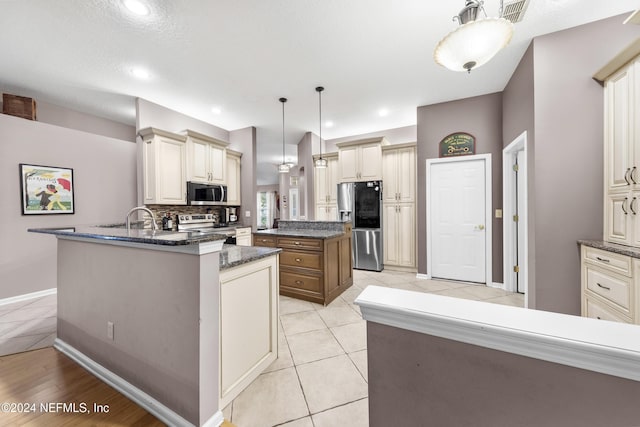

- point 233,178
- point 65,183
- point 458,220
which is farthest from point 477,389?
point 65,183

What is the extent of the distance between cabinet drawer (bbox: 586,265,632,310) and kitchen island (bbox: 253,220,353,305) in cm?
240

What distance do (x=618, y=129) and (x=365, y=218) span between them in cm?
320

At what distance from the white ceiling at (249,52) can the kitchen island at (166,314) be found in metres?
1.97

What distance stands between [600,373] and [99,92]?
514cm

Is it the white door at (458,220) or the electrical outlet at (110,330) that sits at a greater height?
the white door at (458,220)

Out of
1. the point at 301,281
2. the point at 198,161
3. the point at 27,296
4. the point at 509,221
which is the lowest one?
the point at 27,296

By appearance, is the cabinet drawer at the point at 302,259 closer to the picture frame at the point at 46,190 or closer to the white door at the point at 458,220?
the white door at the point at 458,220

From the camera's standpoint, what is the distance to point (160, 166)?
3578 mm

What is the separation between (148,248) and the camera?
1404mm

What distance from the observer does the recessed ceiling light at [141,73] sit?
2875 mm

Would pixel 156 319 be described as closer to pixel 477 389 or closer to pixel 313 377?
pixel 313 377

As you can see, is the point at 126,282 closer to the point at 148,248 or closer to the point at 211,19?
the point at 148,248

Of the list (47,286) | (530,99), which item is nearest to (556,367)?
(530,99)

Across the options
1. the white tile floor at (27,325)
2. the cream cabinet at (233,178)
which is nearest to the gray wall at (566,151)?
the cream cabinet at (233,178)
